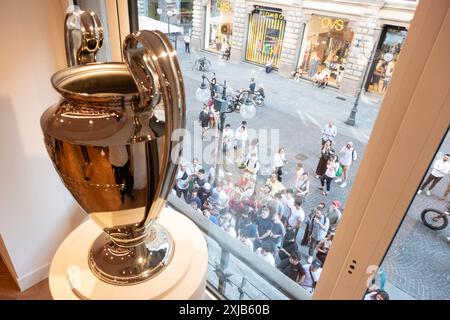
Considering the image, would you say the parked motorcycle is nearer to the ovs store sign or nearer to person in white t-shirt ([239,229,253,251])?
the ovs store sign

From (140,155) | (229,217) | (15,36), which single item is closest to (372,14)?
Answer: (140,155)

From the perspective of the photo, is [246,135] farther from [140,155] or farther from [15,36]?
[15,36]

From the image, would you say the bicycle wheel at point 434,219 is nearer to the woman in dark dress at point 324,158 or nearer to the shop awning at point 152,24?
the woman in dark dress at point 324,158

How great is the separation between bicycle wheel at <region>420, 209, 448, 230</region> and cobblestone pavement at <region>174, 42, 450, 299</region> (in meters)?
0.01

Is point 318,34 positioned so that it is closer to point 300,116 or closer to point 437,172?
point 300,116

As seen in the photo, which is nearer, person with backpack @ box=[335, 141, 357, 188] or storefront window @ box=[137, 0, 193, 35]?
person with backpack @ box=[335, 141, 357, 188]

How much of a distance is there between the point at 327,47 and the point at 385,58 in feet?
0.64

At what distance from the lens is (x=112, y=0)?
1.25 metres

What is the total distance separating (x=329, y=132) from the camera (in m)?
0.92

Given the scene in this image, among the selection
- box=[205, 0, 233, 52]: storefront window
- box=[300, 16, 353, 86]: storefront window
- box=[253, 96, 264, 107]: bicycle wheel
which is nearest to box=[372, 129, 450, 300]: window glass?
box=[300, 16, 353, 86]: storefront window

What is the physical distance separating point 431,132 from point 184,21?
1067mm

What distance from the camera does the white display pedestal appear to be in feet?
2.31

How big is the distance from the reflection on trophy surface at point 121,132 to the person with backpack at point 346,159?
0.52 metres

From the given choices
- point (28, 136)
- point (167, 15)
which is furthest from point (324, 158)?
point (28, 136)
